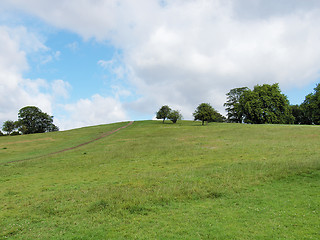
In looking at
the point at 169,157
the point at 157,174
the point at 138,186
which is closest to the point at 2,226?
the point at 138,186

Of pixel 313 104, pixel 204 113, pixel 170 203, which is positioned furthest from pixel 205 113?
pixel 170 203

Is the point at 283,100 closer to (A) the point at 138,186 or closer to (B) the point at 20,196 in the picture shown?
(A) the point at 138,186

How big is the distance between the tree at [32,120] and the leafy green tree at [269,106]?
350 feet

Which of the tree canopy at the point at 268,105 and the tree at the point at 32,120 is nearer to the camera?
the tree canopy at the point at 268,105

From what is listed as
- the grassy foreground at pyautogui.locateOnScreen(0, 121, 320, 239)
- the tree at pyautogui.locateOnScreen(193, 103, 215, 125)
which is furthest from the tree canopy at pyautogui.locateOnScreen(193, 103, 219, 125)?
the grassy foreground at pyautogui.locateOnScreen(0, 121, 320, 239)

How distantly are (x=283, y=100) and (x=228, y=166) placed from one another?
78856mm

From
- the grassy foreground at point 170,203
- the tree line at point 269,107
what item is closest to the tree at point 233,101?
the tree line at point 269,107

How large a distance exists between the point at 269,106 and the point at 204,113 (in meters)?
27.3

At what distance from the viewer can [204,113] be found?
86875 mm

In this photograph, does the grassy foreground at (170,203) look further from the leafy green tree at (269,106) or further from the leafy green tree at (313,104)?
the leafy green tree at (313,104)

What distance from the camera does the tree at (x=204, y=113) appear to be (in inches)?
3430

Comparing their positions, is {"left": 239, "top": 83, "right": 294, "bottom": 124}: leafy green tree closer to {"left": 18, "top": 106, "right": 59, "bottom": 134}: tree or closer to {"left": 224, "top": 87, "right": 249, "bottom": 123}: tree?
{"left": 224, "top": 87, "right": 249, "bottom": 123}: tree

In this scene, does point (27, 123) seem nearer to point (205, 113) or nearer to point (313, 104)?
point (205, 113)

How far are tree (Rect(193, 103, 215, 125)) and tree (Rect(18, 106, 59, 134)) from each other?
85640mm
